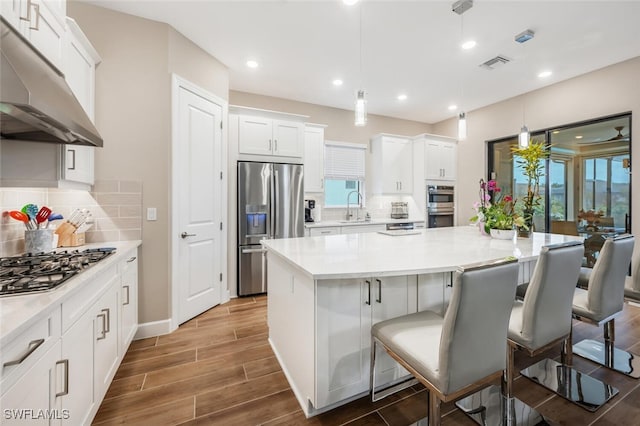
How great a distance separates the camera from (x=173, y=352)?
7.59 ft

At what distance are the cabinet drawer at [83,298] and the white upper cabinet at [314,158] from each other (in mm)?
3135

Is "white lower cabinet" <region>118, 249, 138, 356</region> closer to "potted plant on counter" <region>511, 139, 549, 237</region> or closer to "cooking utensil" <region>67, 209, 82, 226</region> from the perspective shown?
"cooking utensil" <region>67, 209, 82, 226</region>

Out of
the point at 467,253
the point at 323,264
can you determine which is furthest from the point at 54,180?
the point at 467,253

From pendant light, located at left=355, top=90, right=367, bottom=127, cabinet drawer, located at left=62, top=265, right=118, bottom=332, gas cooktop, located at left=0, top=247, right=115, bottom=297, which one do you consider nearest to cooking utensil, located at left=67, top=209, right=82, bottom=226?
gas cooktop, located at left=0, top=247, right=115, bottom=297

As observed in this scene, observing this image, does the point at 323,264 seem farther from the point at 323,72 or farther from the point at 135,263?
the point at 323,72

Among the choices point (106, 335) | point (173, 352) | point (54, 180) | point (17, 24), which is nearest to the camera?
point (17, 24)

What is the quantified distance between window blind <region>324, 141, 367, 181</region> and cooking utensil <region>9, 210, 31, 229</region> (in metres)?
3.87

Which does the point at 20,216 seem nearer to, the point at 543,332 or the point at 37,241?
the point at 37,241

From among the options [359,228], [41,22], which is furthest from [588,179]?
[41,22]

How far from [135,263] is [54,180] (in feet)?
3.11

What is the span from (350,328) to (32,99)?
1.90 meters

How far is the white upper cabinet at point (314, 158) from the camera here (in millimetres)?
4500

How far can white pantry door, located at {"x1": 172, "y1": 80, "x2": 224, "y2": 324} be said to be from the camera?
2.79 meters

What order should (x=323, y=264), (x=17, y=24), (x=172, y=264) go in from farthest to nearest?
1. (x=172, y=264)
2. (x=323, y=264)
3. (x=17, y=24)
